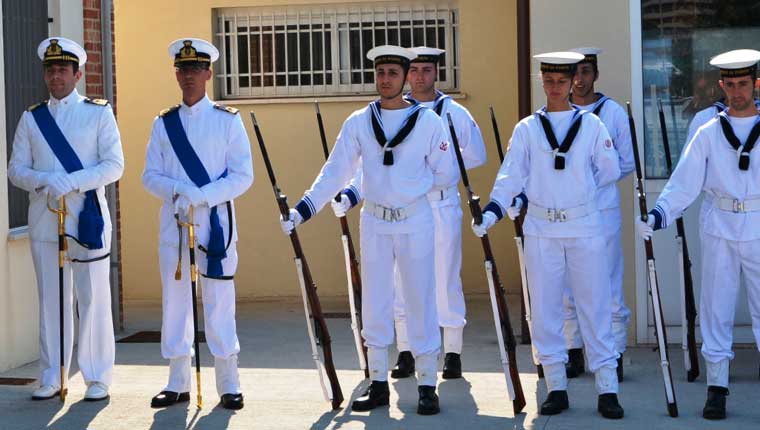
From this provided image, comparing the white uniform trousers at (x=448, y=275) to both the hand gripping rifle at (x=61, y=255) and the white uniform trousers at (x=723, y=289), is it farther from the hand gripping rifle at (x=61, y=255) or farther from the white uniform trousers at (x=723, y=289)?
the hand gripping rifle at (x=61, y=255)

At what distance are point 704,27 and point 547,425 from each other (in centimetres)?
373

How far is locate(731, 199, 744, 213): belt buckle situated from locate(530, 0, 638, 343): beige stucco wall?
6.55 feet

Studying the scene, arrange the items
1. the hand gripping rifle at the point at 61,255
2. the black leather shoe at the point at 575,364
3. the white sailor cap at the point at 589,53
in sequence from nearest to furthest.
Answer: the hand gripping rifle at the point at 61,255 → the black leather shoe at the point at 575,364 → the white sailor cap at the point at 589,53

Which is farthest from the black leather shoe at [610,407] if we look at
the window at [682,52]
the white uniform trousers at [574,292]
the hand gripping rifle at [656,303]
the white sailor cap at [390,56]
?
the window at [682,52]

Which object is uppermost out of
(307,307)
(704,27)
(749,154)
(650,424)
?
(704,27)

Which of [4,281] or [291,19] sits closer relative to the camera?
[4,281]

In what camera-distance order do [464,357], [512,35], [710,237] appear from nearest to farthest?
[710,237] < [464,357] < [512,35]

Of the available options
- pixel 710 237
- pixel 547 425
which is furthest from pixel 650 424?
pixel 710 237

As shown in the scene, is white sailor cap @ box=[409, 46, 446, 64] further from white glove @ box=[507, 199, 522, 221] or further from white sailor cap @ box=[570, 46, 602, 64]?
white glove @ box=[507, 199, 522, 221]

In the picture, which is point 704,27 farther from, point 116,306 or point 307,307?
point 116,306

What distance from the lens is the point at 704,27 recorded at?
955cm

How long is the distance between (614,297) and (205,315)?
2.75 m

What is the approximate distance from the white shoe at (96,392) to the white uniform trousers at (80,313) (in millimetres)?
28

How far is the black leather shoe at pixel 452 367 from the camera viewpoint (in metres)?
8.59
